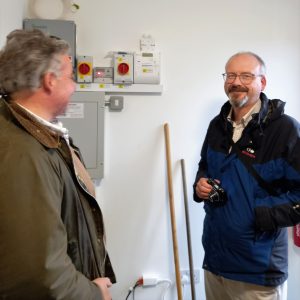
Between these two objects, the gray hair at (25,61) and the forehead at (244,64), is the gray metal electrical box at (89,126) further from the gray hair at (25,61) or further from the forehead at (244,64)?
the gray hair at (25,61)

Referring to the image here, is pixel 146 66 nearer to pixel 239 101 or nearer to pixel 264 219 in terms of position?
pixel 239 101

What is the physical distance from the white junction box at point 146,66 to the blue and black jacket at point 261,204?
0.78 metres

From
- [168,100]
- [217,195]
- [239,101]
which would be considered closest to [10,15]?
[168,100]

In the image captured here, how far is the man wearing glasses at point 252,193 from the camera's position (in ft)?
4.47

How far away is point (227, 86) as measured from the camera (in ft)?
5.18

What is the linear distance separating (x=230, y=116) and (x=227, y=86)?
16cm

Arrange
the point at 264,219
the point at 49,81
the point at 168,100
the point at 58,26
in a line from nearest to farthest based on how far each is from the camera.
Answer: the point at 49,81 < the point at 264,219 < the point at 58,26 < the point at 168,100

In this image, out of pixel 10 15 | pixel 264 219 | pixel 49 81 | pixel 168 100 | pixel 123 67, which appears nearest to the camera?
pixel 49 81

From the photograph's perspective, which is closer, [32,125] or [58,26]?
[32,125]

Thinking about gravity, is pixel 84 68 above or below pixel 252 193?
above

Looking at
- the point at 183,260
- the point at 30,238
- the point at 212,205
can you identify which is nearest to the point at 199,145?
the point at 212,205

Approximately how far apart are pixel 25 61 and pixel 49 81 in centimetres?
8

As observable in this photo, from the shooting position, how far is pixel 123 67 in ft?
6.39

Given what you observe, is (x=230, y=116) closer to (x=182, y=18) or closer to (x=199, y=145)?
(x=199, y=145)
